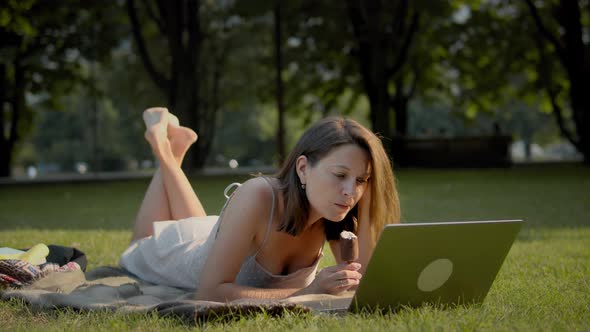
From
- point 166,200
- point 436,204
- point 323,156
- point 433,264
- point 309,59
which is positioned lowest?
point 436,204

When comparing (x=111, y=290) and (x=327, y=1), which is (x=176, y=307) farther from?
(x=327, y=1)

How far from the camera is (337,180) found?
3840mm

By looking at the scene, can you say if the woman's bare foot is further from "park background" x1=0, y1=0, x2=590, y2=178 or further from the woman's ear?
"park background" x1=0, y1=0, x2=590, y2=178

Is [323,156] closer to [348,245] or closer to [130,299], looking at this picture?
[348,245]

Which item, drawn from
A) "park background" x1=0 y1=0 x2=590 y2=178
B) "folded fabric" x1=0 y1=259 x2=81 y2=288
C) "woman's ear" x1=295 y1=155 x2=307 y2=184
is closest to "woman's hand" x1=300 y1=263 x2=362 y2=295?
"woman's ear" x1=295 y1=155 x2=307 y2=184

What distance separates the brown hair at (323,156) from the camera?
12.8 ft

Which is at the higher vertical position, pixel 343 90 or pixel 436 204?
pixel 436 204

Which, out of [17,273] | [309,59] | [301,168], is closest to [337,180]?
[301,168]

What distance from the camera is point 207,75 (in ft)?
115

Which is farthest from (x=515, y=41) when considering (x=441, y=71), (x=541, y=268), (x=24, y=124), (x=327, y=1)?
(x=541, y=268)

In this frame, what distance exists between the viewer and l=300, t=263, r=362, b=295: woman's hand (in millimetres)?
3867

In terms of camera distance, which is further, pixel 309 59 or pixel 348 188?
pixel 309 59

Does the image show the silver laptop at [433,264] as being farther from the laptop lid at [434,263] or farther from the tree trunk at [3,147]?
the tree trunk at [3,147]

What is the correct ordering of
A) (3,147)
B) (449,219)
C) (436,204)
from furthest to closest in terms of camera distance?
(3,147) → (436,204) → (449,219)
